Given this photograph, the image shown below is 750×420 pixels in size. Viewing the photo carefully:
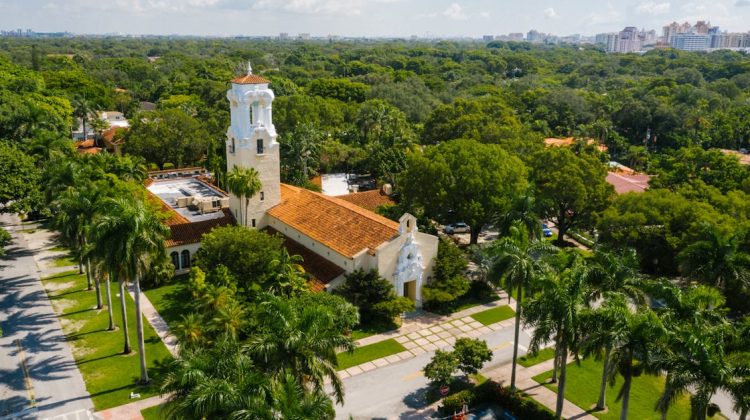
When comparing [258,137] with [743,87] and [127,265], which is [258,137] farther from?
[743,87]

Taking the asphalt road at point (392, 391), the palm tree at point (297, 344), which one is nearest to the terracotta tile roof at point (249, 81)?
the asphalt road at point (392, 391)

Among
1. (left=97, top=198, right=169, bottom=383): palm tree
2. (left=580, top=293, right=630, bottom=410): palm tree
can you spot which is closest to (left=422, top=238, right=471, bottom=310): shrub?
(left=580, top=293, right=630, bottom=410): palm tree

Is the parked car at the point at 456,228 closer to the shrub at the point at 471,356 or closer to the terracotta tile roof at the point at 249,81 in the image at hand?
the terracotta tile roof at the point at 249,81

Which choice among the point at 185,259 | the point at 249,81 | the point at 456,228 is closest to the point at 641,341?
the point at 249,81

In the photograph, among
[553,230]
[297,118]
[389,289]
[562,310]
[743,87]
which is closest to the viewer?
[562,310]

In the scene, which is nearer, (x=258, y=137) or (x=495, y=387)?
(x=495, y=387)

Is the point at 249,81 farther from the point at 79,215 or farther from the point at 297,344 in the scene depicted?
the point at 297,344

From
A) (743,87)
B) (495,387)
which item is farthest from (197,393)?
(743,87)

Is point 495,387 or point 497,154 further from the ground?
point 497,154
